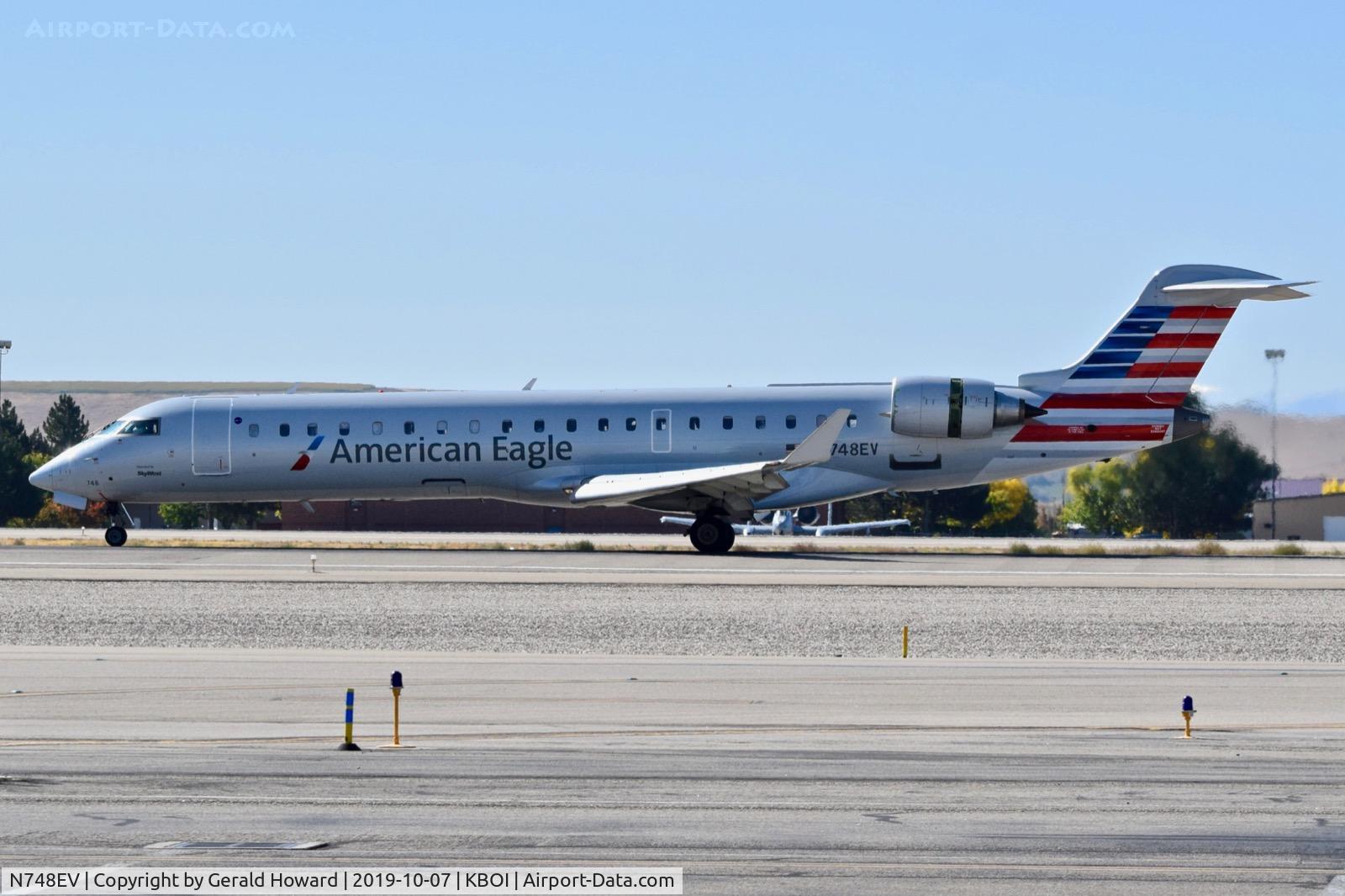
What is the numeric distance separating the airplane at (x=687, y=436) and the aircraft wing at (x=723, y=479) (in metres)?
0.07

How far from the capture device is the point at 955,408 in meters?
36.4

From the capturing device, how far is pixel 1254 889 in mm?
8766

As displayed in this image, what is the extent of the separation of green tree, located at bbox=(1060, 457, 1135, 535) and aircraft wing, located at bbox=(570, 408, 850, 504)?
1608 cm

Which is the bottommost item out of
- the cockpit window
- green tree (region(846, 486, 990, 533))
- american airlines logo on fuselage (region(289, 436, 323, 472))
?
green tree (region(846, 486, 990, 533))

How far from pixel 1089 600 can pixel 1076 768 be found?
15870 mm

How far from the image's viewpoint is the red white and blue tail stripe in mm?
36812

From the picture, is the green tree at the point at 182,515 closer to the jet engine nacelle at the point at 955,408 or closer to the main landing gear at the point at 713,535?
the main landing gear at the point at 713,535

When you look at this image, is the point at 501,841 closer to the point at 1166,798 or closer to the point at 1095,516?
the point at 1166,798

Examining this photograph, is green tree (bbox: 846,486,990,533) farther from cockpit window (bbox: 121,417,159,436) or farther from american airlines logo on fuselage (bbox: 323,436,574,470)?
cockpit window (bbox: 121,417,159,436)

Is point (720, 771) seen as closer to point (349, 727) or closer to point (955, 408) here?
point (349, 727)

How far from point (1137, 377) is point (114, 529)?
2526 cm

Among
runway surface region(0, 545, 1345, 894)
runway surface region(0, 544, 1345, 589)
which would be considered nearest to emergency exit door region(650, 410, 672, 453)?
runway surface region(0, 544, 1345, 589)

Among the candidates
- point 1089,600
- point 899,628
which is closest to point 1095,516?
point 1089,600

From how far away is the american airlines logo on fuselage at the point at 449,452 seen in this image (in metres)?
37.8
